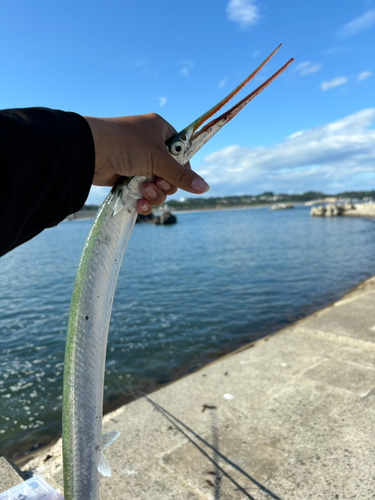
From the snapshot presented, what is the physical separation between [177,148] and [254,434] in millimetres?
2633

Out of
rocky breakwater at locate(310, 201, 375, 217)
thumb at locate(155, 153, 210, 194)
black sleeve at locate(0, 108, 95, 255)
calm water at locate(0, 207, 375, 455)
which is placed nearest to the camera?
black sleeve at locate(0, 108, 95, 255)

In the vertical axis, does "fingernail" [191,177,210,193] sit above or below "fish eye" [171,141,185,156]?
below

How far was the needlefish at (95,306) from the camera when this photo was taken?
65.6 inches

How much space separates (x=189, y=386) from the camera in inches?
168

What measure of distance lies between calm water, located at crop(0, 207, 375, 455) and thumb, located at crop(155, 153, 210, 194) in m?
4.76

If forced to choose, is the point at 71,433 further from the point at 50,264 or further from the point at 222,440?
the point at 50,264

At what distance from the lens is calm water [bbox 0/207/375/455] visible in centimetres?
634

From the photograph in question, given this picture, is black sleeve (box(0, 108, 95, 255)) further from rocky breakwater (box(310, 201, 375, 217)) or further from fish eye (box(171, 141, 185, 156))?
rocky breakwater (box(310, 201, 375, 217))

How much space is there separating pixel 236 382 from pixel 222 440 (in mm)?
1085

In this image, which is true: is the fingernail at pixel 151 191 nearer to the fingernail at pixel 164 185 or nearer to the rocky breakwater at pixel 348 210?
the fingernail at pixel 164 185

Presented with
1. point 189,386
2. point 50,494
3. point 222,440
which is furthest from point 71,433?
point 189,386

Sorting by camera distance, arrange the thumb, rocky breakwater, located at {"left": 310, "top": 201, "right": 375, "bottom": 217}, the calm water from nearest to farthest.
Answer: the thumb < the calm water < rocky breakwater, located at {"left": 310, "top": 201, "right": 375, "bottom": 217}

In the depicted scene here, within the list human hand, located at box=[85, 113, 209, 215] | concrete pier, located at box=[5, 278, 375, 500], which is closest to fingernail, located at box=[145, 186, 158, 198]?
human hand, located at box=[85, 113, 209, 215]

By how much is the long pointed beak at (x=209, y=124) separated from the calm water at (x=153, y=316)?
4.87 metres
